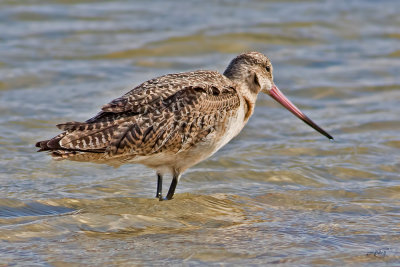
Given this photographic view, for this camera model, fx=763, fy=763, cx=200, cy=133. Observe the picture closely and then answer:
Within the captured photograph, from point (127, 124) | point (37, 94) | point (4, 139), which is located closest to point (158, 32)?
point (37, 94)

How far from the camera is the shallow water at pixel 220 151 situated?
6.40 metres

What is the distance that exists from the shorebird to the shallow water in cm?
53

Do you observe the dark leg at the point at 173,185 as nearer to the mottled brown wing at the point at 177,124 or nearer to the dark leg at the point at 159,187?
the dark leg at the point at 159,187

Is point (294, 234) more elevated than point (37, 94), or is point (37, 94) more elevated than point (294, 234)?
point (37, 94)

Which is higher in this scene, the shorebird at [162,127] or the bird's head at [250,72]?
the bird's head at [250,72]

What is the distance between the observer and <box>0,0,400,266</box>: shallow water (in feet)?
21.0

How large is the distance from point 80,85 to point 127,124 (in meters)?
4.61

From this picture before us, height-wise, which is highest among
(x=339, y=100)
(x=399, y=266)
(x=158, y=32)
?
(x=158, y=32)

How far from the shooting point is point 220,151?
30.7ft

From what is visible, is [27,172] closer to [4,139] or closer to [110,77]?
[4,139]

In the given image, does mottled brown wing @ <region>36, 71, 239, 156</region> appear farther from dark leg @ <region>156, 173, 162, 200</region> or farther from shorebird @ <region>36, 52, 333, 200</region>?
dark leg @ <region>156, 173, 162, 200</region>

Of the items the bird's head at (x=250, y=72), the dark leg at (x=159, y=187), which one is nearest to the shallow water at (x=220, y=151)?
the dark leg at (x=159, y=187)

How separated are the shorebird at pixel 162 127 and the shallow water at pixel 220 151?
532 mm

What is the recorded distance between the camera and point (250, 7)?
1598 centimetres
